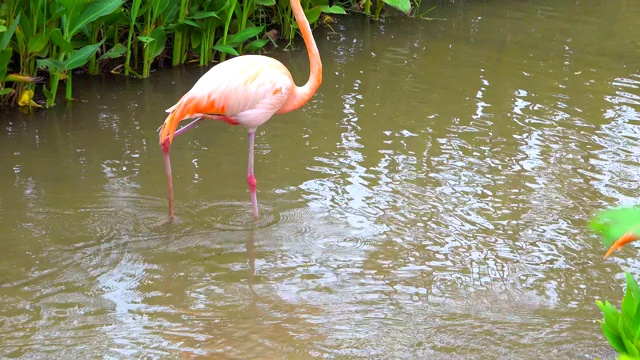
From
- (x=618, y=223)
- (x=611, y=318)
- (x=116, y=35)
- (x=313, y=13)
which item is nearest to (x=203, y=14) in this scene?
(x=116, y=35)

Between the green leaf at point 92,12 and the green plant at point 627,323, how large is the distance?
4.34 meters

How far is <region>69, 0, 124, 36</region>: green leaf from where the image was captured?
5.87m

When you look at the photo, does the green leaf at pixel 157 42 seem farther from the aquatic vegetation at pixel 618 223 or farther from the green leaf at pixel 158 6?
the aquatic vegetation at pixel 618 223

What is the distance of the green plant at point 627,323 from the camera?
8.85 ft

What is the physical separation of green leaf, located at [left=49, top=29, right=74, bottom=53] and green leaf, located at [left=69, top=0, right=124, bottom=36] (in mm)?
221

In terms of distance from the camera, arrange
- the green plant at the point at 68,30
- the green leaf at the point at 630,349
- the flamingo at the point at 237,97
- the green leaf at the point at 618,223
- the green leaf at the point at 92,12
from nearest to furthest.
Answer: the green leaf at the point at 618,223, the green leaf at the point at 630,349, the flamingo at the point at 237,97, the green plant at the point at 68,30, the green leaf at the point at 92,12

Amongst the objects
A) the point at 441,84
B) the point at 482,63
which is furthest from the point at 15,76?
the point at 482,63

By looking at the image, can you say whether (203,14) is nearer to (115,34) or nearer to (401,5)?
(115,34)

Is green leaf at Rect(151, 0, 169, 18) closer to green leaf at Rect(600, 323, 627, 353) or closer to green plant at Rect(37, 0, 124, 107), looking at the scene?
green plant at Rect(37, 0, 124, 107)

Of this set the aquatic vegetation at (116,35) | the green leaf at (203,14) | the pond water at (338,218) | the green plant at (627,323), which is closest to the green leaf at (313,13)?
the aquatic vegetation at (116,35)

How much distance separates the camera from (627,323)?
8.96ft

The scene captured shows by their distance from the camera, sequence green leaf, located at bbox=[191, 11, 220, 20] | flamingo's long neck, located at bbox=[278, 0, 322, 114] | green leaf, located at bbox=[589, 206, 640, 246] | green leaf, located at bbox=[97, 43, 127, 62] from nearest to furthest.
A: 1. green leaf, located at bbox=[589, 206, 640, 246]
2. flamingo's long neck, located at bbox=[278, 0, 322, 114]
3. green leaf, located at bbox=[97, 43, 127, 62]
4. green leaf, located at bbox=[191, 11, 220, 20]

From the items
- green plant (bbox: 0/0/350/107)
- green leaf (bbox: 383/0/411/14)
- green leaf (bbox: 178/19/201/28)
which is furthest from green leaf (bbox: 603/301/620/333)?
green leaf (bbox: 383/0/411/14)

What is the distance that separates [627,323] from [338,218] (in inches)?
93.7
